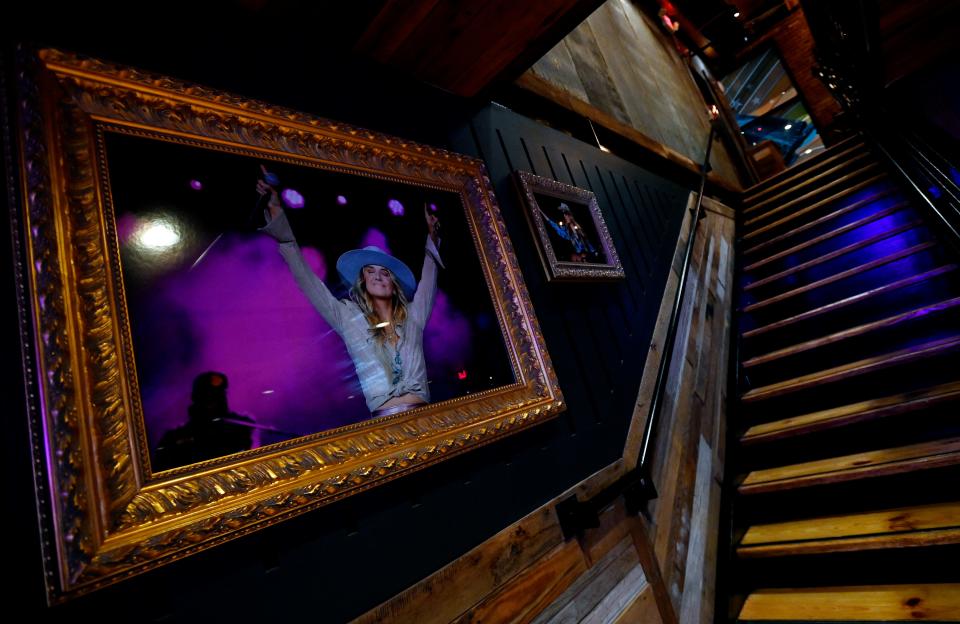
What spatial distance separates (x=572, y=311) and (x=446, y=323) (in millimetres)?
762

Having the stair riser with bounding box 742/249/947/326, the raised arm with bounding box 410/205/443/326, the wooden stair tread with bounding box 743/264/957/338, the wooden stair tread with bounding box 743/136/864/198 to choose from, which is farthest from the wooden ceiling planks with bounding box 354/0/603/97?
the wooden stair tread with bounding box 743/136/864/198

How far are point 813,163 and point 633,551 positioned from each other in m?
5.18

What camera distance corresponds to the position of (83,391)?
0.84 meters

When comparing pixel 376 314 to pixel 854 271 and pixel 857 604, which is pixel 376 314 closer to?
pixel 857 604

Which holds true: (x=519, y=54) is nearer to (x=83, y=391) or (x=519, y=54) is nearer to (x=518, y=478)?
(x=518, y=478)

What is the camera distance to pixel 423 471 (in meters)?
1.30

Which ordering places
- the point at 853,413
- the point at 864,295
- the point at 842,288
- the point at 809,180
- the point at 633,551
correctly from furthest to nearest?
the point at 809,180 → the point at 842,288 → the point at 864,295 → the point at 853,413 → the point at 633,551

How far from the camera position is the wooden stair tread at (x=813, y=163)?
473cm

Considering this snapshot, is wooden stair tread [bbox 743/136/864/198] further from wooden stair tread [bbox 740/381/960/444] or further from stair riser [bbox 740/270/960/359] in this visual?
wooden stair tread [bbox 740/381/960/444]

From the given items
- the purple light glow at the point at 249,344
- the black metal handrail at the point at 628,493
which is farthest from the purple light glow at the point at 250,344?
the black metal handrail at the point at 628,493

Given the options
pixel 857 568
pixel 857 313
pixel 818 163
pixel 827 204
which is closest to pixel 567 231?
pixel 857 568

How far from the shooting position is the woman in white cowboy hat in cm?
128

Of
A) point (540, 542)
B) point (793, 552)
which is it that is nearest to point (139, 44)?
point (540, 542)

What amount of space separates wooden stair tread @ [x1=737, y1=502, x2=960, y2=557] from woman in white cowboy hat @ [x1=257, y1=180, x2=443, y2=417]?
159 cm
